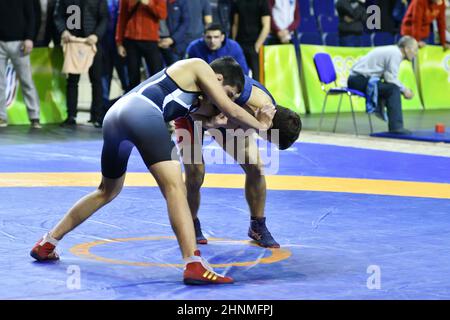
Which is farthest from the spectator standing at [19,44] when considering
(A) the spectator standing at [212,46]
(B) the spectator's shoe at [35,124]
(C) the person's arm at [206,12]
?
(A) the spectator standing at [212,46]

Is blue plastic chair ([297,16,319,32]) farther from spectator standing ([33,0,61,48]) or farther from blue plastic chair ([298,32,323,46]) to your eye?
spectator standing ([33,0,61,48])

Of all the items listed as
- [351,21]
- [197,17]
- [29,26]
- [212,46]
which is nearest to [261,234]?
[212,46]

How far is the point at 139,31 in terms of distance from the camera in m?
13.1

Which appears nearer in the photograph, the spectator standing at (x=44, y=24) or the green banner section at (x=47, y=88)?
the spectator standing at (x=44, y=24)

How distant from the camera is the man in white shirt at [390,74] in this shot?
41.1ft

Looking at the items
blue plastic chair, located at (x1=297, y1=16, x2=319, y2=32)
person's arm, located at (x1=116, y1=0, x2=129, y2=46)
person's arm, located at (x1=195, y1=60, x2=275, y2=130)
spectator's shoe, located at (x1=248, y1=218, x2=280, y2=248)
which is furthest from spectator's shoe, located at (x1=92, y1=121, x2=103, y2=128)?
person's arm, located at (x1=195, y1=60, x2=275, y2=130)

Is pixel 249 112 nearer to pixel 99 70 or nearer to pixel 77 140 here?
pixel 77 140

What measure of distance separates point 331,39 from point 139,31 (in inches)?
197

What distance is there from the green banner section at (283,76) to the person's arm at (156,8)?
2669 millimetres

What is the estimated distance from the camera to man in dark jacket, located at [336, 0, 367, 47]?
16273 millimetres

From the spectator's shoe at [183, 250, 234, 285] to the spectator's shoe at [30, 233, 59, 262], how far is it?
3.24ft

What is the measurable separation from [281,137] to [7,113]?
8511mm

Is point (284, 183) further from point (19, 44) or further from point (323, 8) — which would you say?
point (323, 8)

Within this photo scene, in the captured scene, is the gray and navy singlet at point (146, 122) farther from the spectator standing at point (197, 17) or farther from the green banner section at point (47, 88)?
the green banner section at point (47, 88)
